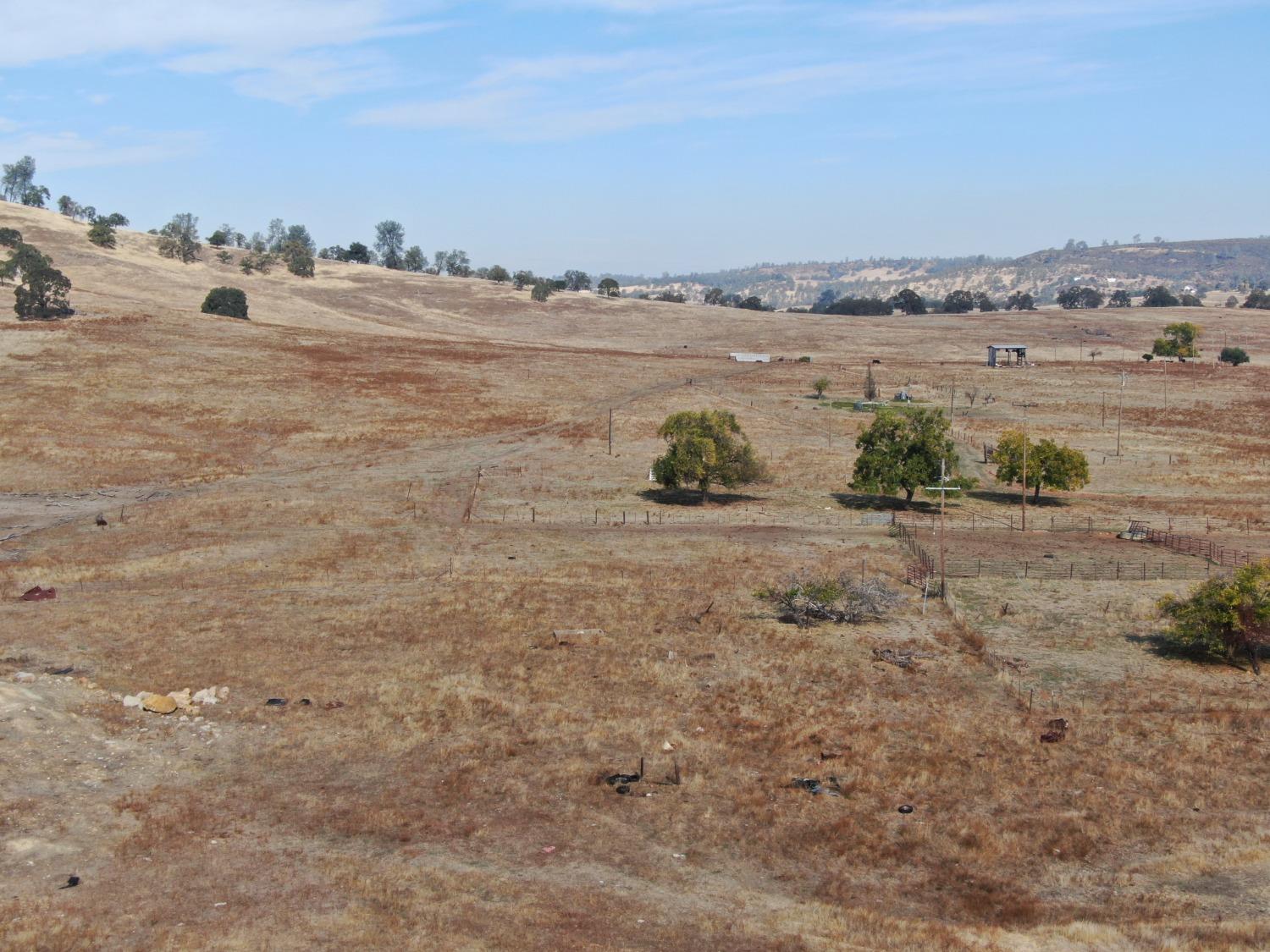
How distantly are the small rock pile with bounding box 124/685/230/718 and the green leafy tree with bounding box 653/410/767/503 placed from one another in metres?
33.4

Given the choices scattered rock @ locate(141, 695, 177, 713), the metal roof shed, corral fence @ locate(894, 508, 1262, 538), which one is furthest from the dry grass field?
the metal roof shed

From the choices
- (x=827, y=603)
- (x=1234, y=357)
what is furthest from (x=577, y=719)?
(x=1234, y=357)

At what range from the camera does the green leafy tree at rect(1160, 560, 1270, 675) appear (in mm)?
33000

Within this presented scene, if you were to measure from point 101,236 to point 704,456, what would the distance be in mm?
139593

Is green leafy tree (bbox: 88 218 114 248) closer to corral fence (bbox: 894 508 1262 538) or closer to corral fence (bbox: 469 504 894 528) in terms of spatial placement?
corral fence (bbox: 469 504 894 528)

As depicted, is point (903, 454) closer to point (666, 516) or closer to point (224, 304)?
point (666, 516)

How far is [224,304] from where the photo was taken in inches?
Answer: 5103

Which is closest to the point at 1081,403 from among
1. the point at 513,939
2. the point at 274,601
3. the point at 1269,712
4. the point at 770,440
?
the point at 770,440

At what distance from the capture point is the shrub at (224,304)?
129500 millimetres

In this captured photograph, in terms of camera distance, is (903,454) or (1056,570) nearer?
(1056,570)

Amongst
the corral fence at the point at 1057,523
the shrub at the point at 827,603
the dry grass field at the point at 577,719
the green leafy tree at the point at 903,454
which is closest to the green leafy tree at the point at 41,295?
the dry grass field at the point at 577,719

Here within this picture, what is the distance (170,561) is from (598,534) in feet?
61.7

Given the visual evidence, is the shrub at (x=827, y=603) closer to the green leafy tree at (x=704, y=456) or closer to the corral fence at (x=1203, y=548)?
the corral fence at (x=1203, y=548)

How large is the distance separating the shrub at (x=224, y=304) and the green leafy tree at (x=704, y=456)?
285 ft
